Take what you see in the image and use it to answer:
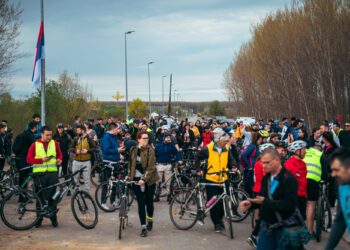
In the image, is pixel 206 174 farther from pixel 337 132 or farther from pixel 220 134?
pixel 337 132

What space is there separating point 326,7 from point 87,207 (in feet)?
85.9

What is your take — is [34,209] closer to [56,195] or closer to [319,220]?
[56,195]

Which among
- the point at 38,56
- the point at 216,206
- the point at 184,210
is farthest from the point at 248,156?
the point at 38,56

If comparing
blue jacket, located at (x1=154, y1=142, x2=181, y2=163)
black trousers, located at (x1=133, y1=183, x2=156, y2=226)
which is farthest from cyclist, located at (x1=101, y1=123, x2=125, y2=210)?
black trousers, located at (x1=133, y1=183, x2=156, y2=226)

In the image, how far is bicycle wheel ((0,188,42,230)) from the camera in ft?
23.4

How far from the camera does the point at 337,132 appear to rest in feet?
39.7

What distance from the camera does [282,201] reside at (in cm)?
Answer: 383

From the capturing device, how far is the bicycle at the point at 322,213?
247 inches

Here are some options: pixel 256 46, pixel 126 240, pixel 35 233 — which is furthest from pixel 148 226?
pixel 256 46

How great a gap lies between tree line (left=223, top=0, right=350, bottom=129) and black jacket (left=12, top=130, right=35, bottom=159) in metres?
22.8

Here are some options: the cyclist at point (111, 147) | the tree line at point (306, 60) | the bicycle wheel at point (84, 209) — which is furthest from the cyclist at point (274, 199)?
the tree line at point (306, 60)

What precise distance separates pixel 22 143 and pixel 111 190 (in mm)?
2701

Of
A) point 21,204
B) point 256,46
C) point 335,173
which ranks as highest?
point 256,46

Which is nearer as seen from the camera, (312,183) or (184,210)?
(312,183)
